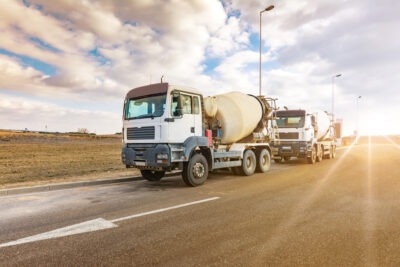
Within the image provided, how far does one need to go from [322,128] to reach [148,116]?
13.9m

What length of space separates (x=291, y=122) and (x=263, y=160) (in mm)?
4699

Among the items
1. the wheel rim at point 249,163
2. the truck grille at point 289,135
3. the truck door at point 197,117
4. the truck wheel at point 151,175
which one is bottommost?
the truck wheel at point 151,175

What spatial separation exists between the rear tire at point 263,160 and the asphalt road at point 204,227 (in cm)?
399

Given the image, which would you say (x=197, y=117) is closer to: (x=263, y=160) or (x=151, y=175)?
(x=151, y=175)

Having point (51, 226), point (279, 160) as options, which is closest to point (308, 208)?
point (51, 226)

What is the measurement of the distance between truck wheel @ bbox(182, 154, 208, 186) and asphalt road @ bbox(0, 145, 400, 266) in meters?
0.52

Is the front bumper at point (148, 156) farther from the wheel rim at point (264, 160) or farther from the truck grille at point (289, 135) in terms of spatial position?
the truck grille at point (289, 135)

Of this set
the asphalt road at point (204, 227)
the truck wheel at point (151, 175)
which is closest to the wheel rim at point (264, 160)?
the asphalt road at point (204, 227)

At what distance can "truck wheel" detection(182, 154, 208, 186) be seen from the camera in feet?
28.5

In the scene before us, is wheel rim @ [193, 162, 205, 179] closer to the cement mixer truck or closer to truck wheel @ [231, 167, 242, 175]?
the cement mixer truck

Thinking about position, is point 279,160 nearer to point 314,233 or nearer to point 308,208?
point 308,208

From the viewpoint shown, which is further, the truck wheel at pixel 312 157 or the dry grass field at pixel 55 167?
the truck wheel at pixel 312 157

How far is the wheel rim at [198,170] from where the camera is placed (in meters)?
8.90

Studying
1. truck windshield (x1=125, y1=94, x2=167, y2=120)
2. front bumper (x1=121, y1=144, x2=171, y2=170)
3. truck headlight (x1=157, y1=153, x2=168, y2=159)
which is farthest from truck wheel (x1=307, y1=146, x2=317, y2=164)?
truck windshield (x1=125, y1=94, x2=167, y2=120)
